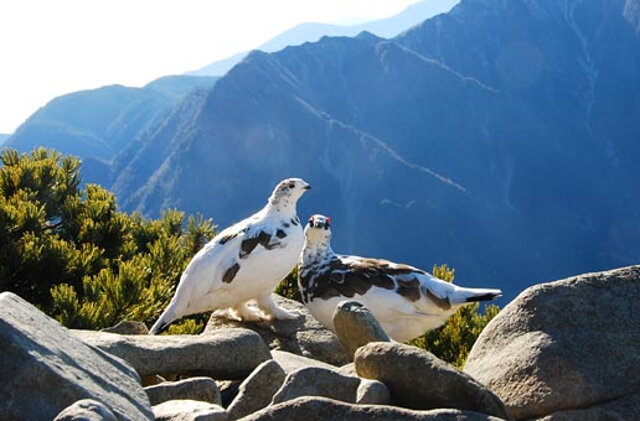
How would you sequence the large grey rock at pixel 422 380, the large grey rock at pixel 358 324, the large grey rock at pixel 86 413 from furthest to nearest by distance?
the large grey rock at pixel 358 324 < the large grey rock at pixel 422 380 < the large grey rock at pixel 86 413

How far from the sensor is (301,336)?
7.10 m

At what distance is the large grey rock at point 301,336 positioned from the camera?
22.4 ft

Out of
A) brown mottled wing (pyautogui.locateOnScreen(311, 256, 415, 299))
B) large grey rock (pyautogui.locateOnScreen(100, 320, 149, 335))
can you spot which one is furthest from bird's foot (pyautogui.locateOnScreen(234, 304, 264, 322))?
large grey rock (pyautogui.locateOnScreen(100, 320, 149, 335))

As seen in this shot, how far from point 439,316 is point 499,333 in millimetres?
3250

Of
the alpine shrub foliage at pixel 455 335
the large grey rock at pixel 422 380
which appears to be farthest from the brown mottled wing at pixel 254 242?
the large grey rock at pixel 422 380

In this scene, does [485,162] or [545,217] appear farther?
[485,162]

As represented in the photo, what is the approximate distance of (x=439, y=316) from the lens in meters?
8.09

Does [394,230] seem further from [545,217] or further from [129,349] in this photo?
[129,349]

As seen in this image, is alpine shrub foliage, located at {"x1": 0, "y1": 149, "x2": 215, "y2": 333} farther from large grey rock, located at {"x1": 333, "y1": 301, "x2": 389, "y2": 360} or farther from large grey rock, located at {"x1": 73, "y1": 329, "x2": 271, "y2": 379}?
large grey rock, located at {"x1": 333, "y1": 301, "x2": 389, "y2": 360}

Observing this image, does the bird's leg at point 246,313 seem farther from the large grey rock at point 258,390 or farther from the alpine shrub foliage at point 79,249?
the large grey rock at point 258,390

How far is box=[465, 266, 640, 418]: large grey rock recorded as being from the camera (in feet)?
14.0

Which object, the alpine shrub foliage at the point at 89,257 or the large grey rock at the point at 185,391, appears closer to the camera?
the large grey rock at the point at 185,391

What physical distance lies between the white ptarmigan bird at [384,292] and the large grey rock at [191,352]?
269 centimetres

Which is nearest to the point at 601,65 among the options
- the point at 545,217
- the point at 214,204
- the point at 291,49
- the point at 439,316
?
the point at 545,217
